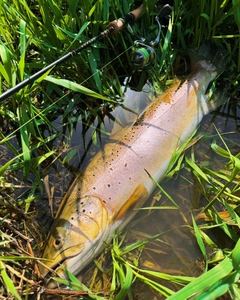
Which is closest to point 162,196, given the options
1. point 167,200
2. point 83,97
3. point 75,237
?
point 167,200

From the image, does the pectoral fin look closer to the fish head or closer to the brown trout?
the brown trout

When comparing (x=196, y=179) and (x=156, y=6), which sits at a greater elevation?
(x=156, y=6)

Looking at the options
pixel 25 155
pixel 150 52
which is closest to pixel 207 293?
pixel 25 155

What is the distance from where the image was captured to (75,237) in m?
2.52

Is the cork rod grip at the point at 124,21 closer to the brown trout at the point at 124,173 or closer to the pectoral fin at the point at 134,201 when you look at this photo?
the brown trout at the point at 124,173

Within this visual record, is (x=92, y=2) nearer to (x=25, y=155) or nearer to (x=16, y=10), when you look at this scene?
(x=16, y=10)

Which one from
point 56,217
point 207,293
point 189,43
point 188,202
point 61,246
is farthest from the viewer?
point 189,43

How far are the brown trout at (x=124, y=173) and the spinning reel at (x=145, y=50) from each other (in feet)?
1.14

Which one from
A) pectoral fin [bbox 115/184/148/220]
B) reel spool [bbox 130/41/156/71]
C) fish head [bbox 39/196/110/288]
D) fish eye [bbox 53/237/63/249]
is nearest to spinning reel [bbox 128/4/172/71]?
reel spool [bbox 130/41/156/71]

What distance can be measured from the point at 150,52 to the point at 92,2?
0.69 meters

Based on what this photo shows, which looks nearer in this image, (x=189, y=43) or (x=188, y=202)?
(x=188, y=202)

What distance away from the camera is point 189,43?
3479mm

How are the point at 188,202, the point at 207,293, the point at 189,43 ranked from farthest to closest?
the point at 189,43, the point at 188,202, the point at 207,293

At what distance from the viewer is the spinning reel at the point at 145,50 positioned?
3021 mm
